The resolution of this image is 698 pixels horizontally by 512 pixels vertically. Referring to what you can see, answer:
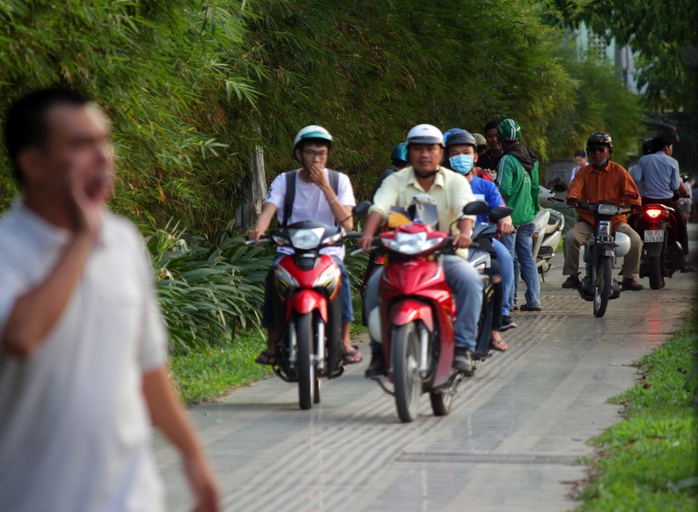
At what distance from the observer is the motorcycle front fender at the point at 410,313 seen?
652 cm

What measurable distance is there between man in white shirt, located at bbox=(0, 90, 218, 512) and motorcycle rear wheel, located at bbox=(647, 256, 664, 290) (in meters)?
13.4

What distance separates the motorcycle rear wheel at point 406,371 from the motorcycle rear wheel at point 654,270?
8932mm

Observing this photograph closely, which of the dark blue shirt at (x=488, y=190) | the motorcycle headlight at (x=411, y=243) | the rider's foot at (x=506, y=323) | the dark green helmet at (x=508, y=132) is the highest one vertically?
the dark green helmet at (x=508, y=132)

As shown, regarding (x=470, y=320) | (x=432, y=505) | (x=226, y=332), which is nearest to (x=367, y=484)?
(x=432, y=505)

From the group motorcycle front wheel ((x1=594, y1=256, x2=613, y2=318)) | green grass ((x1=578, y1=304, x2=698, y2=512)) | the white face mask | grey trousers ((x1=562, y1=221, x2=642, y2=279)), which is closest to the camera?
green grass ((x1=578, y1=304, x2=698, y2=512))

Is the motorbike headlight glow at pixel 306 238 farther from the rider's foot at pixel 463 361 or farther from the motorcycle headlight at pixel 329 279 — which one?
the rider's foot at pixel 463 361

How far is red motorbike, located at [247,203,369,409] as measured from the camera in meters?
7.09

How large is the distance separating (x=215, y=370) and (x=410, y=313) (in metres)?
2.55

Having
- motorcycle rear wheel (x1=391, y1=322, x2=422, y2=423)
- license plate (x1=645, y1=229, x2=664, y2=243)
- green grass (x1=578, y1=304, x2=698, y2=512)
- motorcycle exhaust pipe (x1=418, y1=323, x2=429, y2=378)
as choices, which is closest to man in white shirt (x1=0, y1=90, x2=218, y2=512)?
green grass (x1=578, y1=304, x2=698, y2=512)

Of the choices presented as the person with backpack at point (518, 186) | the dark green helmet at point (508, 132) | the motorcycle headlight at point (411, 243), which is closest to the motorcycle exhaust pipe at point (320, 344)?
the motorcycle headlight at point (411, 243)

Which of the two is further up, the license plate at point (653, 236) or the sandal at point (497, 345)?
the license plate at point (653, 236)

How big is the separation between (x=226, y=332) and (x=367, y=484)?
15.4ft

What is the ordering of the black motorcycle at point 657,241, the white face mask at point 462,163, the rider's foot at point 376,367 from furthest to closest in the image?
the black motorcycle at point 657,241 → the white face mask at point 462,163 → the rider's foot at point 376,367

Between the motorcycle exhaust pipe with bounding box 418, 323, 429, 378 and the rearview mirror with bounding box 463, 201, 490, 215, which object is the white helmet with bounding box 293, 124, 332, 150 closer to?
the rearview mirror with bounding box 463, 201, 490, 215
